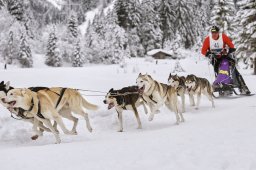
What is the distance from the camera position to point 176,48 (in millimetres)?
60969

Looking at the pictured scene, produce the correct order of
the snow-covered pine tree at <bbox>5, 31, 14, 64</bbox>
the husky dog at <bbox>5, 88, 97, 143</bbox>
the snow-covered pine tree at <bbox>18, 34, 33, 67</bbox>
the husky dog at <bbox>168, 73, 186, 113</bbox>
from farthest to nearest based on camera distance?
1. the snow-covered pine tree at <bbox>18, 34, 33, 67</bbox>
2. the snow-covered pine tree at <bbox>5, 31, 14, 64</bbox>
3. the husky dog at <bbox>168, 73, 186, 113</bbox>
4. the husky dog at <bbox>5, 88, 97, 143</bbox>

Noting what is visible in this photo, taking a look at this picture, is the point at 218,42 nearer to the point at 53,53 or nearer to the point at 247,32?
the point at 247,32

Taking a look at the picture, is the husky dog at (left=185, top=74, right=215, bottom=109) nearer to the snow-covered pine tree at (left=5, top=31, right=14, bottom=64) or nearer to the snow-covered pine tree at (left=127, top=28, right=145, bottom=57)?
the snow-covered pine tree at (left=5, top=31, right=14, bottom=64)

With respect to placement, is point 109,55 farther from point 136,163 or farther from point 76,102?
point 136,163

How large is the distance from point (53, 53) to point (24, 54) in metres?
6.63

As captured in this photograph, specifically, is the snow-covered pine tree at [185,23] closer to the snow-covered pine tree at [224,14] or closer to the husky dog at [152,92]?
the snow-covered pine tree at [224,14]

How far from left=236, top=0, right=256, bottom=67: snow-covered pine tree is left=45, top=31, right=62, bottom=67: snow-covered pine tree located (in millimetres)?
37598

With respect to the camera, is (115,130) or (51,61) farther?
(51,61)

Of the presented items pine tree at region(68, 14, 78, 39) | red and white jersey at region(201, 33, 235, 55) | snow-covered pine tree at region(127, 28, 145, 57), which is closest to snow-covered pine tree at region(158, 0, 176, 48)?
snow-covered pine tree at region(127, 28, 145, 57)

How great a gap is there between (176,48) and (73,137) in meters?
55.1

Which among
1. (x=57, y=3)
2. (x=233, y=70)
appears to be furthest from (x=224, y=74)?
(x=57, y=3)

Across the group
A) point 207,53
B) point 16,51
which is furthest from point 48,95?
point 16,51

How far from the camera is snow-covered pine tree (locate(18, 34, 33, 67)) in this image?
52000 millimetres

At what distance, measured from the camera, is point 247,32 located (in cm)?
2388
